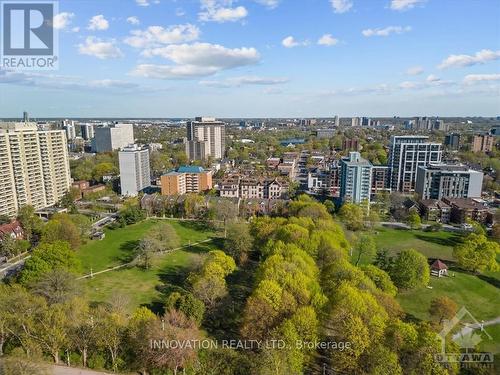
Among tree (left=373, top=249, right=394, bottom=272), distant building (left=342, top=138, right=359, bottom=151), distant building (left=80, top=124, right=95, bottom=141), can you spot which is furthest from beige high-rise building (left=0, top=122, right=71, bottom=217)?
distant building (left=80, top=124, right=95, bottom=141)

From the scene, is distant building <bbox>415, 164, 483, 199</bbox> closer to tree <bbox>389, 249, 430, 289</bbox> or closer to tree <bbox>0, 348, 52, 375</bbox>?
tree <bbox>389, 249, 430, 289</bbox>

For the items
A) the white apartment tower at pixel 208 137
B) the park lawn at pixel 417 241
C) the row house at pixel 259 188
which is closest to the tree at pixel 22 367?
the park lawn at pixel 417 241

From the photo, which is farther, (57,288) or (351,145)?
(351,145)

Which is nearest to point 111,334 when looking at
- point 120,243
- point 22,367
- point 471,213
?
point 22,367

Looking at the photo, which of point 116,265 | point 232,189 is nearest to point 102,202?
point 232,189

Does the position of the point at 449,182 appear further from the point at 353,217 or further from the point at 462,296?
the point at 462,296
